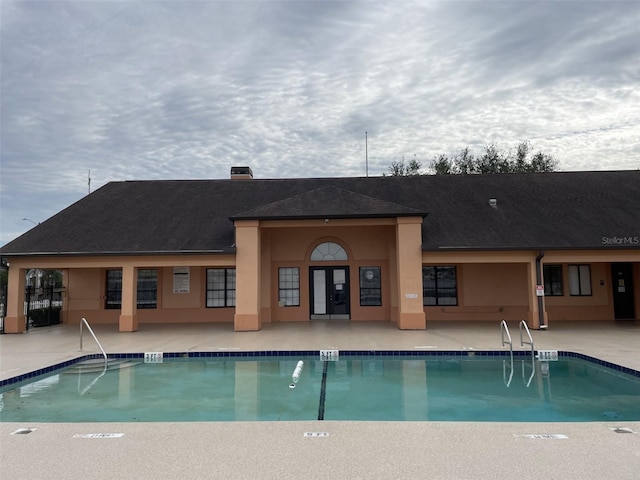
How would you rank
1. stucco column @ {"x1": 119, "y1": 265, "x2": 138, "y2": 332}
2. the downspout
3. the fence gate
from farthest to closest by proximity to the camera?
the fence gate < stucco column @ {"x1": 119, "y1": 265, "x2": 138, "y2": 332} < the downspout

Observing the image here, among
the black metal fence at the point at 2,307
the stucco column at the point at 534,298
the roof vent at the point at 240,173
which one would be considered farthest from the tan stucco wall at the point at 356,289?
the roof vent at the point at 240,173

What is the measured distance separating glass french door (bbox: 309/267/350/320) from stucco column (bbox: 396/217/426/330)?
3337 millimetres

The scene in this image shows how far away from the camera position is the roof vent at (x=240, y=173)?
22734mm

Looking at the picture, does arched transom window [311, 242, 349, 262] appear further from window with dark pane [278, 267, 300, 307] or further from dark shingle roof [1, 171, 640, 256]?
dark shingle roof [1, 171, 640, 256]

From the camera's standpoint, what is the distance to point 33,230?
17.1 meters

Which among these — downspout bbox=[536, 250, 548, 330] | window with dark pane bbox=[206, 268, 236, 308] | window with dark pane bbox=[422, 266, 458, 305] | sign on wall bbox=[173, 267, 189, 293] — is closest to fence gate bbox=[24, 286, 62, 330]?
sign on wall bbox=[173, 267, 189, 293]

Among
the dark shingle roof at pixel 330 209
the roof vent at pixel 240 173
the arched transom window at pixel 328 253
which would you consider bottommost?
the arched transom window at pixel 328 253

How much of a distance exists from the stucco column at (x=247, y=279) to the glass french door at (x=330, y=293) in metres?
3.29

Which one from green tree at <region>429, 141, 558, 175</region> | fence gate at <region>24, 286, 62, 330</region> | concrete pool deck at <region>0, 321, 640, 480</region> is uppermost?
green tree at <region>429, 141, 558, 175</region>

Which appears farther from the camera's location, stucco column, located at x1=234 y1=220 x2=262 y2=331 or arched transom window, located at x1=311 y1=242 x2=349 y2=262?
arched transom window, located at x1=311 y1=242 x2=349 y2=262

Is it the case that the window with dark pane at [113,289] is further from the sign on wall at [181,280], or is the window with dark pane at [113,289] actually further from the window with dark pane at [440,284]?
the window with dark pane at [440,284]

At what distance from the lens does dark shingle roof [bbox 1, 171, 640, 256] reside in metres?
15.5

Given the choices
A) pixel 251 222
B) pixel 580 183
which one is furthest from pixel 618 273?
pixel 251 222
